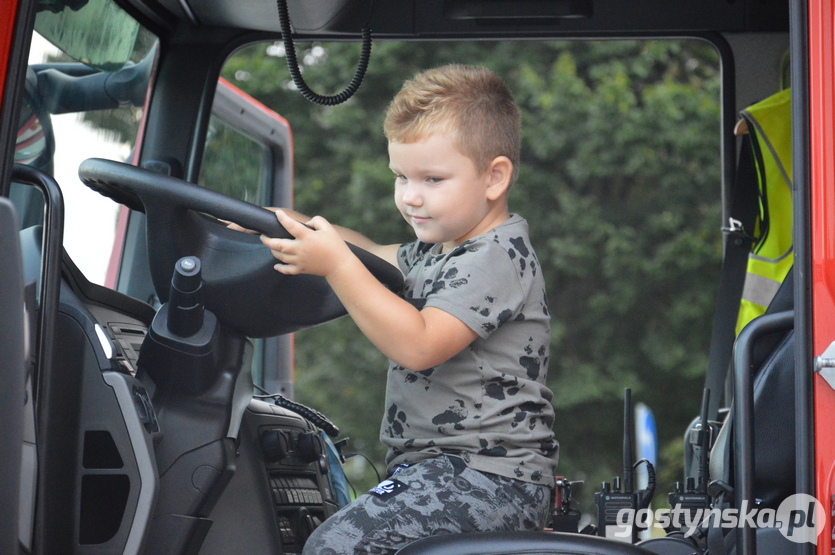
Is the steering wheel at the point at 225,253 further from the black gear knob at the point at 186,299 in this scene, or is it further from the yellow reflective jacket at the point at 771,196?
the yellow reflective jacket at the point at 771,196

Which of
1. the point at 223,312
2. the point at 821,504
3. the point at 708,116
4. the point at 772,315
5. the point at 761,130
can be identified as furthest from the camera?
the point at 708,116

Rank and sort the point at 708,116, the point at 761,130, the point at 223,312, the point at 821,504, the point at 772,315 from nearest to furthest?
the point at 821,504, the point at 772,315, the point at 223,312, the point at 761,130, the point at 708,116

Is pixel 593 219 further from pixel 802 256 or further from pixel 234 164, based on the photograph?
Answer: pixel 802 256

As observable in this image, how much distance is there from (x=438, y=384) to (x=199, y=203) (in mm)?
555

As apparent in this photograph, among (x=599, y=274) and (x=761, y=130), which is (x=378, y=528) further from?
(x=599, y=274)

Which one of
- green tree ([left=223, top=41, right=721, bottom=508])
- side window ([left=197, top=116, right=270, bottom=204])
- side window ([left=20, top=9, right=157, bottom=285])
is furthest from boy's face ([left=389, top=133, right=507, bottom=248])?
green tree ([left=223, top=41, right=721, bottom=508])

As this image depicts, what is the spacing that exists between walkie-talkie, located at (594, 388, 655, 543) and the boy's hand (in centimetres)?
79

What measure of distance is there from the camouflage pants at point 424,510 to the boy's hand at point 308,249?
1.35ft

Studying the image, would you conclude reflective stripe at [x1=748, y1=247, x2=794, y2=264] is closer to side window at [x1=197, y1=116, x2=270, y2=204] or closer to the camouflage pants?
the camouflage pants

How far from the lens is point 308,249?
5.10ft

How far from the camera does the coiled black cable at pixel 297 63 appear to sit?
2.12 m

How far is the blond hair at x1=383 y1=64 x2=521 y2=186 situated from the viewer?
5.91ft

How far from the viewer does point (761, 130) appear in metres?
2.39

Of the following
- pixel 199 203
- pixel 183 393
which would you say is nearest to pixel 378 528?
pixel 183 393
